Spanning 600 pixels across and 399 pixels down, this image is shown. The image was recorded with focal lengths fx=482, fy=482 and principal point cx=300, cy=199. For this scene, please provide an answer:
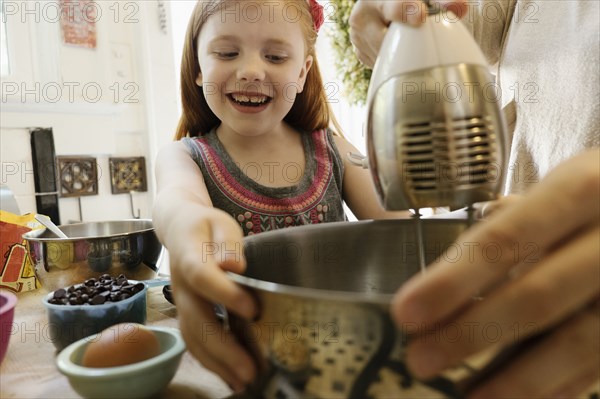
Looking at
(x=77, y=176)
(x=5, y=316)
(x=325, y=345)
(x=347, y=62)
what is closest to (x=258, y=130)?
(x=5, y=316)

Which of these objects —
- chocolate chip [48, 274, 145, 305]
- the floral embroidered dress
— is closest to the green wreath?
the floral embroidered dress

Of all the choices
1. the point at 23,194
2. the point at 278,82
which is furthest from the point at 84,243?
the point at 23,194

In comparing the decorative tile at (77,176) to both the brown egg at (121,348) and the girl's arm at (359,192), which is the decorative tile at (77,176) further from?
the brown egg at (121,348)

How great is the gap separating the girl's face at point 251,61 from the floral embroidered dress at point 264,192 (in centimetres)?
6

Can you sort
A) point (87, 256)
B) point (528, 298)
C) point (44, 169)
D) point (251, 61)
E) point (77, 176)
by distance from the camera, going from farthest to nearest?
1. point (77, 176)
2. point (44, 169)
3. point (251, 61)
4. point (87, 256)
5. point (528, 298)

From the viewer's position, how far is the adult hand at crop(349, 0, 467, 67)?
33 centimetres

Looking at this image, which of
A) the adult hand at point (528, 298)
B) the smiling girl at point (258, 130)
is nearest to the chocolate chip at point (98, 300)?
the smiling girl at point (258, 130)

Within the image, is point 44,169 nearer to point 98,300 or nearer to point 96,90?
point 96,90

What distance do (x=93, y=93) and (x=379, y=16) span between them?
1.07 metres

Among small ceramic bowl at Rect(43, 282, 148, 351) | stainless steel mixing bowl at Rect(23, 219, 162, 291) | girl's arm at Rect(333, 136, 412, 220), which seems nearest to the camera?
small ceramic bowl at Rect(43, 282, 148, 351)

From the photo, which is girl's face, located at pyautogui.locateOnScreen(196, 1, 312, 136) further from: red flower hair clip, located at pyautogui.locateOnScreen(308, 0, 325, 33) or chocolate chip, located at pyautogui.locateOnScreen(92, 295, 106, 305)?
chocolate chip, located at pyautogui.locateOnScreen(92, 295, 106, 305)

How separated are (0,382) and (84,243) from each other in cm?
20

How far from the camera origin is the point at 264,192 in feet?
2.50

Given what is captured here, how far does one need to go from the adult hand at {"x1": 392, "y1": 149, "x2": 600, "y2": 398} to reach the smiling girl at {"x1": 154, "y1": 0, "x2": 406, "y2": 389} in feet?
1.13
